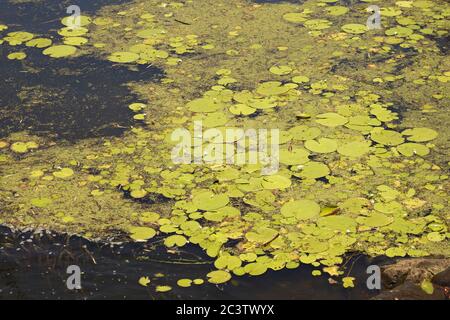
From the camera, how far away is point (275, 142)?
3873 millimetres

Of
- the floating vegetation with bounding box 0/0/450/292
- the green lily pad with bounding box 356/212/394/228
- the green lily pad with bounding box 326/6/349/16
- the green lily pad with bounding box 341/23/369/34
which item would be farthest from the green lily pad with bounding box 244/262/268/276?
the green lily pad with bounding box 326/6/349/16

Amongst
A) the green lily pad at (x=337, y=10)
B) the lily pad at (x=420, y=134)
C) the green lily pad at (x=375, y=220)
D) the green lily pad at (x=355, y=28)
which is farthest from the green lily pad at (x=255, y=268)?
the green lily pad at (x=337, y=10)

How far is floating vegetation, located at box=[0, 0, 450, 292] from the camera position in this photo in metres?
3.20

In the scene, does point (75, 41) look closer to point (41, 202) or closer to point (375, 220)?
point (41, 202)

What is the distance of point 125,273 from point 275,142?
3.99 feet

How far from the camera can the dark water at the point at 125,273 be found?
2.88m

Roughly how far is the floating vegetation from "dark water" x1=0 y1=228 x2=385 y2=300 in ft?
0.17

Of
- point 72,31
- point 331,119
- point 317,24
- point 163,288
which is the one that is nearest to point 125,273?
point 163,288

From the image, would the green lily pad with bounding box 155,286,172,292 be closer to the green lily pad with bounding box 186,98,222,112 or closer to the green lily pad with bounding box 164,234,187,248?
the green lily pad with bounding box 164,234,187,248

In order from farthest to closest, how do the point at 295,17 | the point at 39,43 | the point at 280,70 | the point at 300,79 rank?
the point at 295,17 → the point at 39,43 → the point at 280,70 → the point at 300,79

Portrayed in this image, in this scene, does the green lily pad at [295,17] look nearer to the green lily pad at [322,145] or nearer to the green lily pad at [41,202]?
the green lily pad at [322,145]

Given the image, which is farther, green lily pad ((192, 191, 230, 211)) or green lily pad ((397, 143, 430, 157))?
green lily pad ((397, 143, 430, 157))

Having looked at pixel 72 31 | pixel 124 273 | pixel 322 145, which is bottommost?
pixel 124 273
